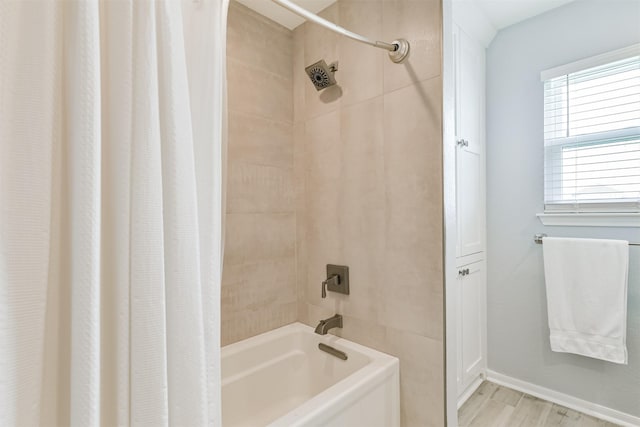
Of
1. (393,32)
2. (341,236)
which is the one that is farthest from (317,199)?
(393,32)

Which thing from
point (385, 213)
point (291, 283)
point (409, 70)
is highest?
point (409, 70)

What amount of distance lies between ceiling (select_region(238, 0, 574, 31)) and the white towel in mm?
1534

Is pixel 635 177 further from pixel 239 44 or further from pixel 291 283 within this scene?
pixel 239 44

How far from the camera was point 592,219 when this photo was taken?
5.71 feet

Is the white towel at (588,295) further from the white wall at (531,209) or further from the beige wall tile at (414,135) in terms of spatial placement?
the beige wall tile at (414,135)

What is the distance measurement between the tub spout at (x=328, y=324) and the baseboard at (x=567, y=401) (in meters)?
1.47

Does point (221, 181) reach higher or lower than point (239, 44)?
lower

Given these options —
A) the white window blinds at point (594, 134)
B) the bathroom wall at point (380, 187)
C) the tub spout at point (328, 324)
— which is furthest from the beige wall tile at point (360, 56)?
the white window blinds at point (594, 134)

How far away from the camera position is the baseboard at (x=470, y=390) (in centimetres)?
189

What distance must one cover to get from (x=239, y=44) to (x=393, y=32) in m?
0.80

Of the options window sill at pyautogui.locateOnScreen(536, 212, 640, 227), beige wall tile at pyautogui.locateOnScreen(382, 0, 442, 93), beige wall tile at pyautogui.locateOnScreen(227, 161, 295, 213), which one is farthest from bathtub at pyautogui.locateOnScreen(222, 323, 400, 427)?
window sill at pyautogui.locateOnScreen(536, 212, 640, 227)

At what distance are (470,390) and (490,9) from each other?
2.62 meters

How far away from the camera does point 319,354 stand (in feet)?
4.92

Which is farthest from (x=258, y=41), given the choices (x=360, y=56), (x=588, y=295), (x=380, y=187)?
(x=588, y=295)
